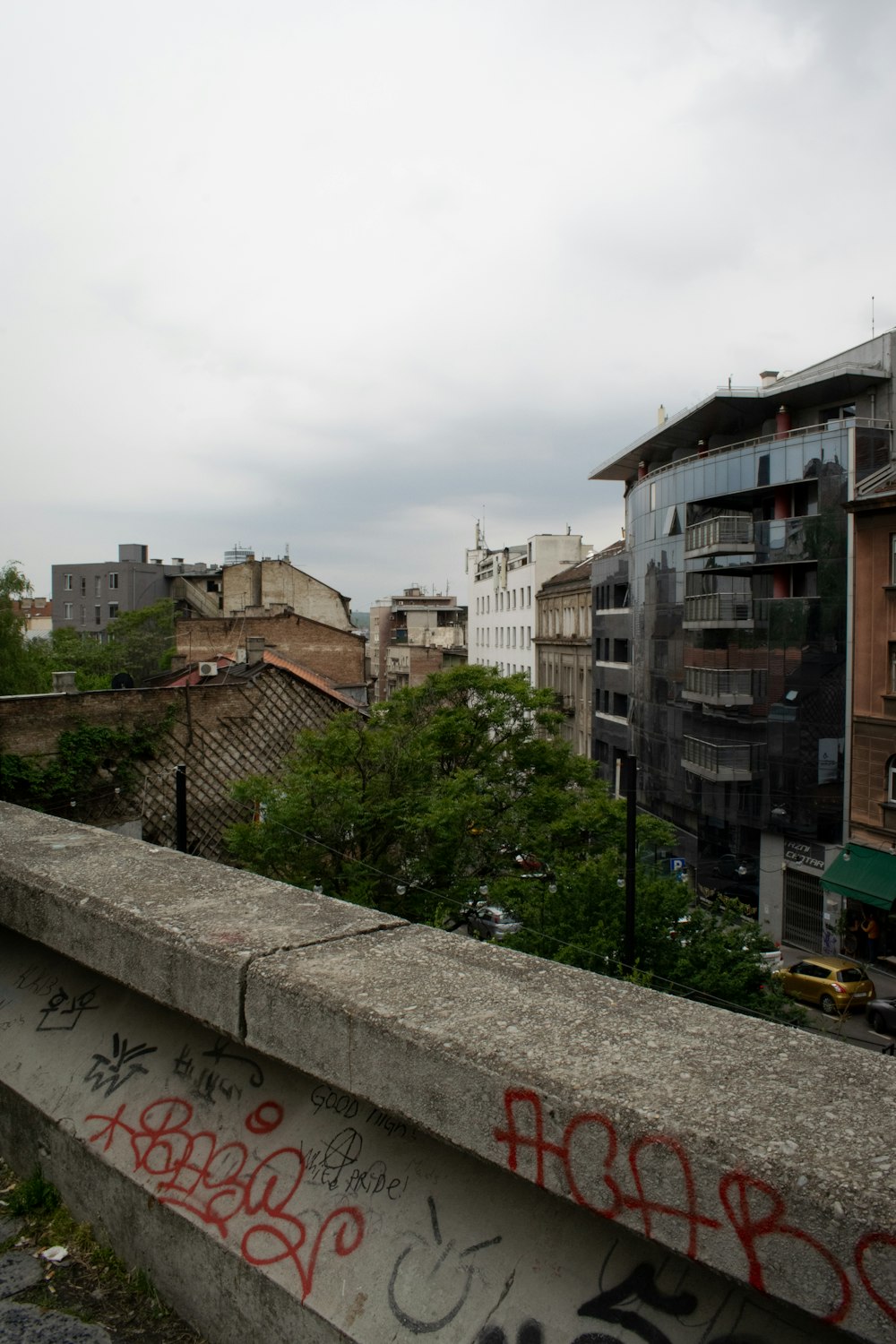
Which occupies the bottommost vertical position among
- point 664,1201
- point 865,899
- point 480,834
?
point 865,899

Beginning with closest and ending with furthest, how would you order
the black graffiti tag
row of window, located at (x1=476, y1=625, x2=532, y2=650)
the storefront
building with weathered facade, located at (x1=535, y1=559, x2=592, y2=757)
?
the black graffiti tag < the storefront < building with weathered facade, located at (x1=535, y1=559, x2=592, y2=757) < row of window, located at (x1=476, y1=625, x2=532, y2=650)

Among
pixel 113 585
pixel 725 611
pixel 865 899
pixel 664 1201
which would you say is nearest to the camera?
pixel 664 1201

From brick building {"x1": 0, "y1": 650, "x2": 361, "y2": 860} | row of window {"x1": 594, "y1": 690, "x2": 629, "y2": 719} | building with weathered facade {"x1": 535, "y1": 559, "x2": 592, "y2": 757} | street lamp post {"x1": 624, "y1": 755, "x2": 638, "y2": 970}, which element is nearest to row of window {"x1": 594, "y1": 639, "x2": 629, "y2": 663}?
row of window {"x1": 594, "y1": 690, "x2": 629, "y2": 719}

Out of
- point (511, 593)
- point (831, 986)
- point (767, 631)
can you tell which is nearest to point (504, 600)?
point (511, 593)

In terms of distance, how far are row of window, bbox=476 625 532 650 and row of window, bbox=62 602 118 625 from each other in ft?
106

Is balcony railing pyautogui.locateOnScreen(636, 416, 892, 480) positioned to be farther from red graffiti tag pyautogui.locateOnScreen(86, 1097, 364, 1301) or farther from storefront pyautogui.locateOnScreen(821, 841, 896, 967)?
red graffiti tag pyautogui.locateOnScreen(86, 1097, 364, 1301)

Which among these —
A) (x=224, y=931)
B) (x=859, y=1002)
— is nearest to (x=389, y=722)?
(x=859, y=1002)

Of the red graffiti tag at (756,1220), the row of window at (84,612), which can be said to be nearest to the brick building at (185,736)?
the red graffiti tag at (756,1220)

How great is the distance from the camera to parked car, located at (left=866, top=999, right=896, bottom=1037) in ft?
76.0

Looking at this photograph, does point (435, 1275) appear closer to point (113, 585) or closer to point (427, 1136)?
point (427, 1136)

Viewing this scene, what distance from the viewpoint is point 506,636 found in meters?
78.9

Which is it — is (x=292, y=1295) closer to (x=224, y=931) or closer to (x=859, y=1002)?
(x=224, y=931)

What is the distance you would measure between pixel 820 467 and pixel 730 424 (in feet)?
29.3

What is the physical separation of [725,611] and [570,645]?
1013 inches
